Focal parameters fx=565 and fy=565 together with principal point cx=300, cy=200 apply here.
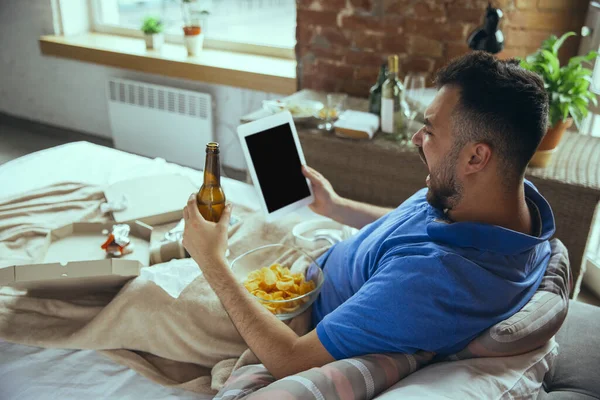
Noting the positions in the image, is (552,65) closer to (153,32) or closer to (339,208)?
(339,208)

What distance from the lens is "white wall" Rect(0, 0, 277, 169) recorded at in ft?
12.7

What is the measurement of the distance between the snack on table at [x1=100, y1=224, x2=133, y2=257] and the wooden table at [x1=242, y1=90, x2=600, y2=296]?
934mm

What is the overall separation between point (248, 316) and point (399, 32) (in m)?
1.85

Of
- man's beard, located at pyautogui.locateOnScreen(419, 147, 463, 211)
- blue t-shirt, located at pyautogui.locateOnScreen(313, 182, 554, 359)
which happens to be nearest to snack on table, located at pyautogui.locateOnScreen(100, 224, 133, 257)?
blue t-shirt, located at pyautogui.locateOnScreen(313, 182, 554, 359)

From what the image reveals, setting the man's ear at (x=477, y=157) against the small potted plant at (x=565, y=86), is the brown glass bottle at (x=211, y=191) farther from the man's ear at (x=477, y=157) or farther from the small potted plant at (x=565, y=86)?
the small potted plant at (x=565, y=86)

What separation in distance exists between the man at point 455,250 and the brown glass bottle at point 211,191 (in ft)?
0.80

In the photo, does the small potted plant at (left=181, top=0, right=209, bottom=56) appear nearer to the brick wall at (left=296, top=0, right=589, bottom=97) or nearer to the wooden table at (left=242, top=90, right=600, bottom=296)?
the brick wall at (left=296, top=0, right=589, bottom=97)

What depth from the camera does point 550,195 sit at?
1824mm

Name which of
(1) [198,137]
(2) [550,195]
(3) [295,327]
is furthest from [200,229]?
(1) [198,137]

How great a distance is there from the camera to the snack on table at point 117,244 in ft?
4.82

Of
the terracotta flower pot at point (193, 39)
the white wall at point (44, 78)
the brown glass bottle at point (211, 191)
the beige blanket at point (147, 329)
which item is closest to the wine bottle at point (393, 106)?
the brown glass bottle at point (211, 191)

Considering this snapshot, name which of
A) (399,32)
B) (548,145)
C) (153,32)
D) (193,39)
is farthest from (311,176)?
(153,32)

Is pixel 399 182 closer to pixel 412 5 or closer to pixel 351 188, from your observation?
pixel 351 188

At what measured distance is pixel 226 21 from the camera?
3666 mm
